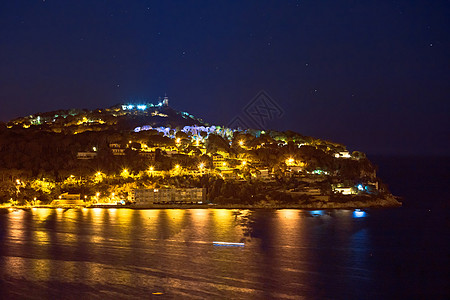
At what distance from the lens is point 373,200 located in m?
20.7

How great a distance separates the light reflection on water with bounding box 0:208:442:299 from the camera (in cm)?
848

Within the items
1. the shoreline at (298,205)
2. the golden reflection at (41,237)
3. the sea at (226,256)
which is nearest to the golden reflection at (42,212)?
the sea at (226,256)

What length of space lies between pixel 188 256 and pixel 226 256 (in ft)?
3.07

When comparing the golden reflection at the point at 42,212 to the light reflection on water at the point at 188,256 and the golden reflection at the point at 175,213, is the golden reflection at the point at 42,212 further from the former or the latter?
the golden reflection at the point at 175,213

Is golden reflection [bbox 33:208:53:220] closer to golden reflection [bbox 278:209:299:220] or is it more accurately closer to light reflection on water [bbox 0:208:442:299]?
light reflection on water [bbox 0:208:442:299]

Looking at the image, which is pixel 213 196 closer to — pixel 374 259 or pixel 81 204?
pixel 81 204

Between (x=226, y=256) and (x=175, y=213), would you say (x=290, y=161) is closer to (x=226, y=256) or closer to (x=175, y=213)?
(x=175, y=213)

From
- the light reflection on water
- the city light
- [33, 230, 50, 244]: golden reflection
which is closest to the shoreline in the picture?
the light reflection on water

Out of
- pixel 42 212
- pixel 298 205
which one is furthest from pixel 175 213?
pixel 42 212

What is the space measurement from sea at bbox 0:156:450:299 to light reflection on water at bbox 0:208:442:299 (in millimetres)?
26

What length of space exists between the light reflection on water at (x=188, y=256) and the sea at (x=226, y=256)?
26 mm

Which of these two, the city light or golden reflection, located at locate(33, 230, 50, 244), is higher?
the city light

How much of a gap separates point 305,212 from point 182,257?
9197 mm

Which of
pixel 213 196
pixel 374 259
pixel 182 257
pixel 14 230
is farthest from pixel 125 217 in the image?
pixel 374 259
